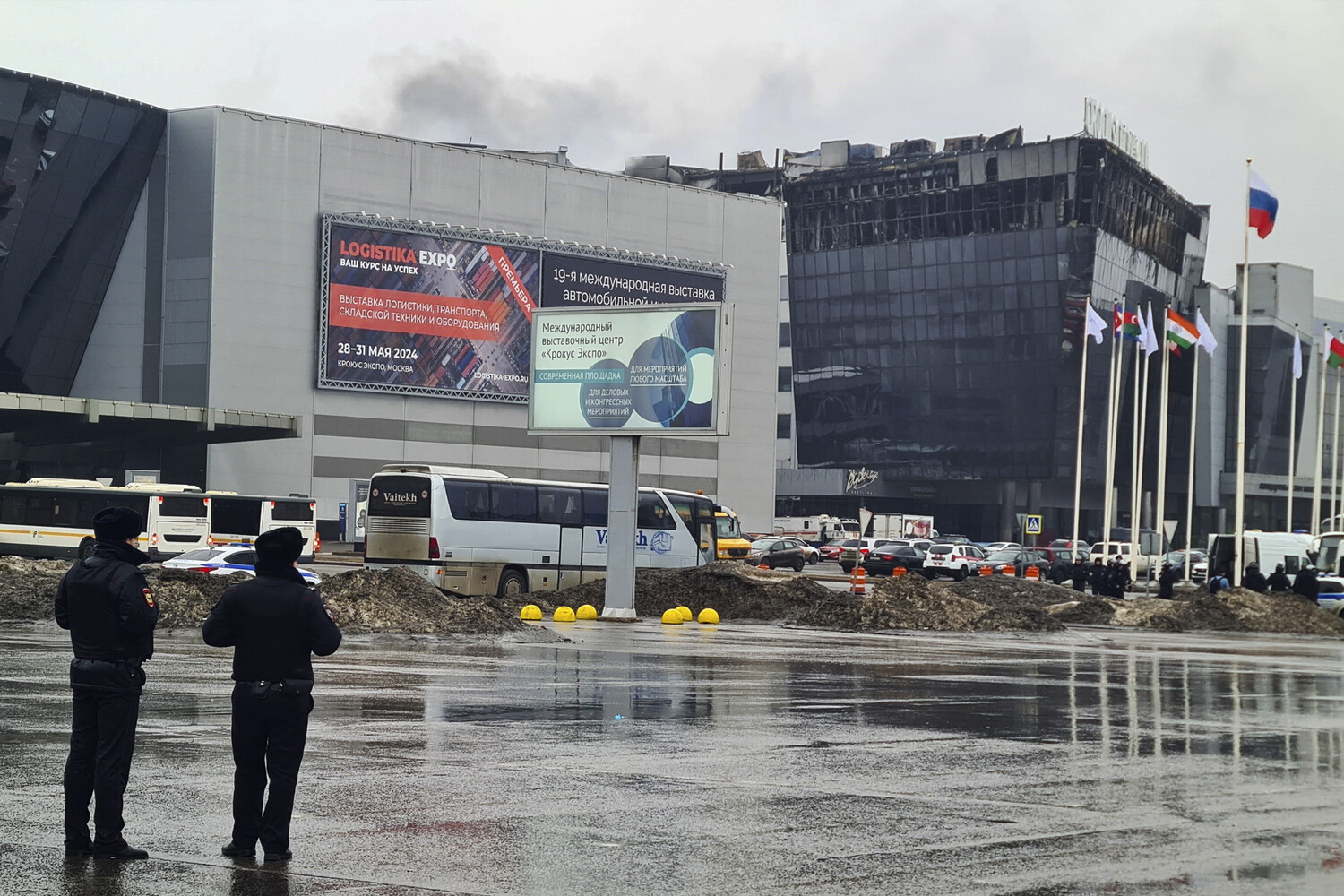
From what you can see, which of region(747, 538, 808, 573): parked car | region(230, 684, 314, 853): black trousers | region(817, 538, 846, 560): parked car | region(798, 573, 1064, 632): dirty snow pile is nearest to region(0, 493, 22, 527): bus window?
region(798, 573, 1064, 632): dirty snow pile

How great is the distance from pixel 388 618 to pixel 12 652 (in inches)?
305

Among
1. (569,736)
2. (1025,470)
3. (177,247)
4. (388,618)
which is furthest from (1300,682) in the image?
(1025,470)

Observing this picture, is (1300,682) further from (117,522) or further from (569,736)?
(117,522)

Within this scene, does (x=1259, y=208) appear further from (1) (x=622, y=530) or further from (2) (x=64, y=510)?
(2) (x=64, y=510)

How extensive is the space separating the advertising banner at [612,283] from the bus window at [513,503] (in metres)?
41.6

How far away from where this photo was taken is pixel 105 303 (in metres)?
75.2

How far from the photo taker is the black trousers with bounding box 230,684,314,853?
750cm

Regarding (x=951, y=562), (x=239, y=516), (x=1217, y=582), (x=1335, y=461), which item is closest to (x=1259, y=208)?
(x=1217, y=582)

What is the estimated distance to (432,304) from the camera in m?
78.2

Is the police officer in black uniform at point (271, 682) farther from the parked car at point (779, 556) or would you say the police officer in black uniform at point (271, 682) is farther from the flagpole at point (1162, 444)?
the parked car at point (779, 556)

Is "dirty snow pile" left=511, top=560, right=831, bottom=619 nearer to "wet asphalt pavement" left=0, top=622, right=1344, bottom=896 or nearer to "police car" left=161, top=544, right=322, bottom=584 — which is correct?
"police car" left=161, top=544, right=322, bottom=584

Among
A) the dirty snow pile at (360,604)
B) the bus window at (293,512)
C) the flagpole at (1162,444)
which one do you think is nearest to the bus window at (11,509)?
the bus window at (293,512)

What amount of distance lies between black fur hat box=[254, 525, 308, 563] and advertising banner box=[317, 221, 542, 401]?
7006 cm

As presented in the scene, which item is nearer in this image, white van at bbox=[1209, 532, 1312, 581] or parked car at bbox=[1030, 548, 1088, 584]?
white van at bbox=[1209, 532, 1312, 581]
